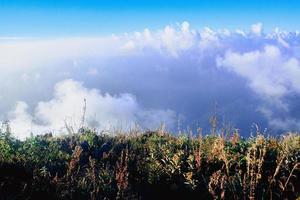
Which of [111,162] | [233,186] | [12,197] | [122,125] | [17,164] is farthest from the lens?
[122,125]

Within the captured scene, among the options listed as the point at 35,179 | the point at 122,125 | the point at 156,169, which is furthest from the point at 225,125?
the point at 35,179

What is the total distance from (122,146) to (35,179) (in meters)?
3.83

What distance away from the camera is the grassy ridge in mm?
11016

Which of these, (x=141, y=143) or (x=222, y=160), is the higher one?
A: (x=141, y=143)

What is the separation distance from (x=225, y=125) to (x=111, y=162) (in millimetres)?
3374

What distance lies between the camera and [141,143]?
14.9 meters

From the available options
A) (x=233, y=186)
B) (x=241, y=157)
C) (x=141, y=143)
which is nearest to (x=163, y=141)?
(x=141, y=143)

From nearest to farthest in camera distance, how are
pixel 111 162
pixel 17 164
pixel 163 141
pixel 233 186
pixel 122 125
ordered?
pixel 233 186 < pixel 17 164 < pixel 111 162 < pixel 163 141 < pixel 122 125

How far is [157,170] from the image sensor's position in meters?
12.2

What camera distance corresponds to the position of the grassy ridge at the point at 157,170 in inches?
434

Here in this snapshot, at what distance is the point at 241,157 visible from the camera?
1244 centimetres

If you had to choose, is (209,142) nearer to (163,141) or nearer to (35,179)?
(163,141)

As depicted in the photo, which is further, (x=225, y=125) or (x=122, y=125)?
(x=122, y=125)

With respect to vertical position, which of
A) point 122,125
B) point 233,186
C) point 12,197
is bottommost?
point 12,197
